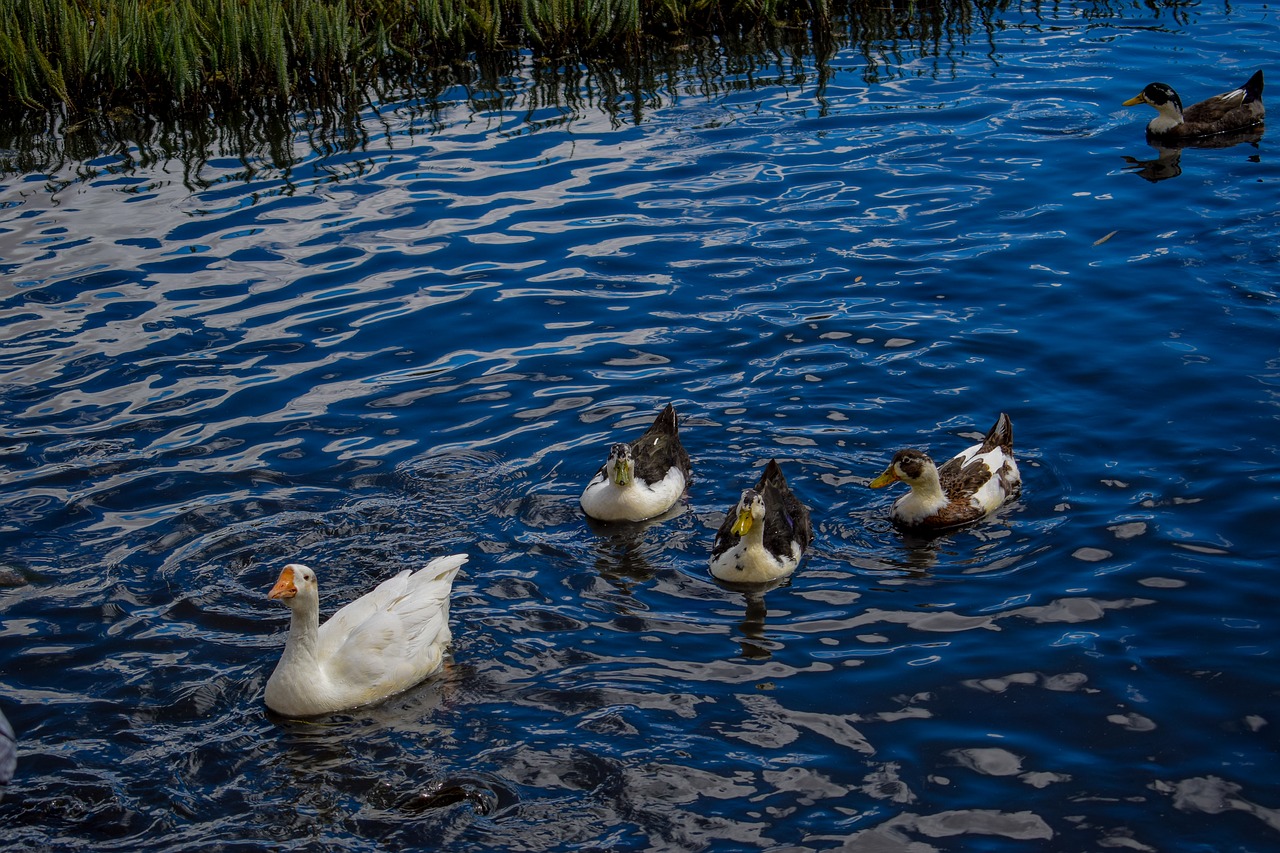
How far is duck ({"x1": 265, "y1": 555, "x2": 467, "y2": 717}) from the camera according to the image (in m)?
7.56

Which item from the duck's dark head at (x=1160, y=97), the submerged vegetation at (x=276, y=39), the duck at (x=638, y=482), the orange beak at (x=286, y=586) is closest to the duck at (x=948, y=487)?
the duck at (x=638, y=482)

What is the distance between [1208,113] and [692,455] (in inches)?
391

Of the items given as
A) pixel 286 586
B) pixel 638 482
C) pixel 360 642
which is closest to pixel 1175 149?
pixel 638 482

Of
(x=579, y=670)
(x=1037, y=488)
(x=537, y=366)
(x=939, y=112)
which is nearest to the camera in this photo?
(x=579, y=670)

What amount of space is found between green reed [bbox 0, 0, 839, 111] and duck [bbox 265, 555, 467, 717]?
11652 millimetres

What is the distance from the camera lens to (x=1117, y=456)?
9883mm

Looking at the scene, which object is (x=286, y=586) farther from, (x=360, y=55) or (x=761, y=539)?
(x=360, y=55)

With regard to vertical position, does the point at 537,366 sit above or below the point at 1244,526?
above

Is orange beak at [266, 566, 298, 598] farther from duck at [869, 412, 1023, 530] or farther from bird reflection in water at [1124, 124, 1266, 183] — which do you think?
bird reflection in water at [1124, 124, 1266, 183]

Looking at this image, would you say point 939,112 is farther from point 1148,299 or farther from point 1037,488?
point 1037,488

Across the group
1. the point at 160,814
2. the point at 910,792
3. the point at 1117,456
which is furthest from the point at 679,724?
the point at 1117,456

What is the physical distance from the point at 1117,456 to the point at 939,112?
896cm

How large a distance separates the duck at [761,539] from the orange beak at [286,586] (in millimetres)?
2780

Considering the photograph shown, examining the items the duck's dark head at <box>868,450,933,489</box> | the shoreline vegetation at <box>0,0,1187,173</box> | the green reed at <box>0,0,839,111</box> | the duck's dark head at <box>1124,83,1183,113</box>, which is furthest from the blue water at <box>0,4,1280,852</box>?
the green reed at <box>0,0,839,111</box>
